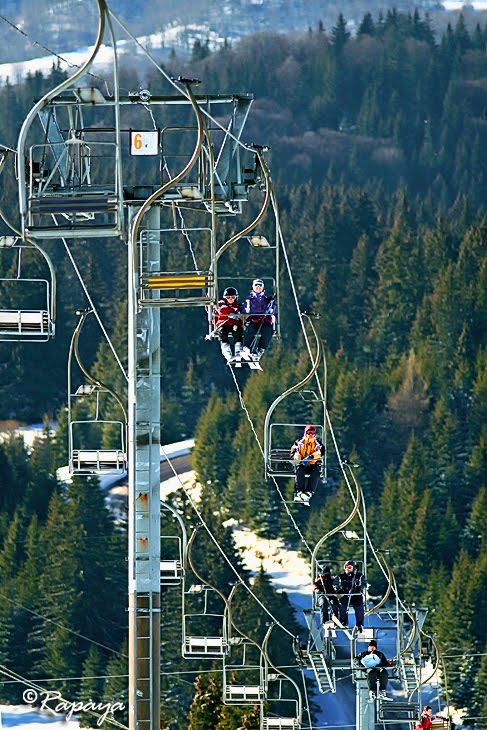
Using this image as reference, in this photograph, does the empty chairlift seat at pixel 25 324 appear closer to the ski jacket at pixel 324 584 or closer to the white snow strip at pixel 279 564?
the ski jacket at pixel 324 584

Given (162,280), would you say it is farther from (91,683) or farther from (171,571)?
(91,683)

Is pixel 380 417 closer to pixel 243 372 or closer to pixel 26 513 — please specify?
pixel 243 372

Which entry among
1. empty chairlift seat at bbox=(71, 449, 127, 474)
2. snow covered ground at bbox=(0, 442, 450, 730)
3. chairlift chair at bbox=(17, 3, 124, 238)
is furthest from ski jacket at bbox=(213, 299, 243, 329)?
snow covered ground at bbox=(0, 442, 450, 730)

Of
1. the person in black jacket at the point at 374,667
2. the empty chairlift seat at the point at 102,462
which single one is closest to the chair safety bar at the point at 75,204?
the empty chairlift seat at the point at 102,462

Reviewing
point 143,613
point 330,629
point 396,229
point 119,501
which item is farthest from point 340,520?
point 143,613

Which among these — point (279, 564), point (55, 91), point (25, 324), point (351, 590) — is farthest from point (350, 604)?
point (279, 564)

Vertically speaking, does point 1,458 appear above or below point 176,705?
below

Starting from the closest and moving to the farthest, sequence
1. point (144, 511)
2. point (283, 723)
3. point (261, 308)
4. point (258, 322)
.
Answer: point (144, 511) → point (258, 322) → point (261, 308) → point (283, 723)

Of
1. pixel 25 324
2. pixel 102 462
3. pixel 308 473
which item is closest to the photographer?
pixel 25 324
